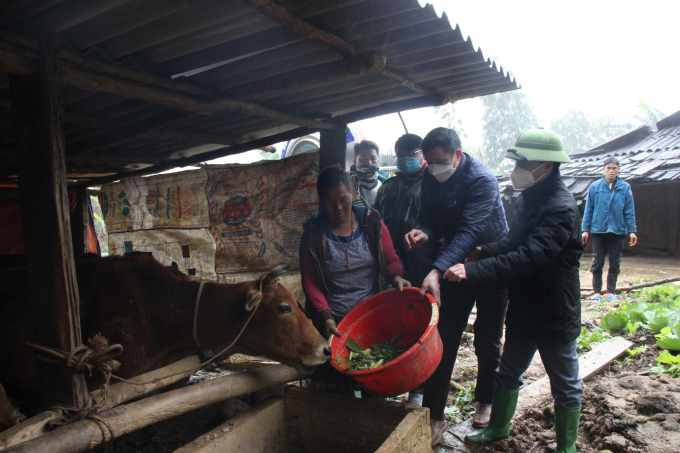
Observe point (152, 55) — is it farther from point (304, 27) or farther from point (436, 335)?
point (436, 335)

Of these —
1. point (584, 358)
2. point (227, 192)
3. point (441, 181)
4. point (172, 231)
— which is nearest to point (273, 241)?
point (227, 192)

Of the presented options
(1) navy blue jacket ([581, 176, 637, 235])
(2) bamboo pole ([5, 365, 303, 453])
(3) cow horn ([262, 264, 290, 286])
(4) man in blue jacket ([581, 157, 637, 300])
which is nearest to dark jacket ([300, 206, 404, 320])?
(3) cow horn ([262, 264, 290, 286])

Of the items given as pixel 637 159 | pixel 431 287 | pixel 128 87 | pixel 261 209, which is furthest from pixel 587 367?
pixel 637 159

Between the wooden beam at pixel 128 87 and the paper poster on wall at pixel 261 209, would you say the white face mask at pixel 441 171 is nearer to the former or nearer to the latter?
the wooden beam at pixel 128 87

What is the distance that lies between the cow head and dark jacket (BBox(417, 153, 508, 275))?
0.97 meters

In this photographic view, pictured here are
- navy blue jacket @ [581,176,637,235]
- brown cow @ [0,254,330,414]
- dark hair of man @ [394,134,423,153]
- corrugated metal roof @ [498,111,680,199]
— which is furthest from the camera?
corrugated metal roof @ [498,111,680,199]

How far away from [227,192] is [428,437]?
4.00 meters

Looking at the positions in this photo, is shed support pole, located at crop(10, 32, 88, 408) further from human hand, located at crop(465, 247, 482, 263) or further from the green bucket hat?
the green bucket hat

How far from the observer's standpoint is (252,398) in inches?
151

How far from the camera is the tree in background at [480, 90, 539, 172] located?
32.2 m

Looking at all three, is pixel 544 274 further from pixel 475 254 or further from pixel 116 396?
pixel 116 396

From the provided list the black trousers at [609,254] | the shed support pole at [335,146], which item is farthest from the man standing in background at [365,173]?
the black trousers at [609,254]

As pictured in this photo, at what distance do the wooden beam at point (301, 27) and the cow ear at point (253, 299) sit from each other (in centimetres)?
168

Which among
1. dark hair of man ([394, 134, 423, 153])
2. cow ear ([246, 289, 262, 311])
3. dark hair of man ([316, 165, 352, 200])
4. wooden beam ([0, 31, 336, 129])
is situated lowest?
cow ear ([246, 289, 262, 311])
